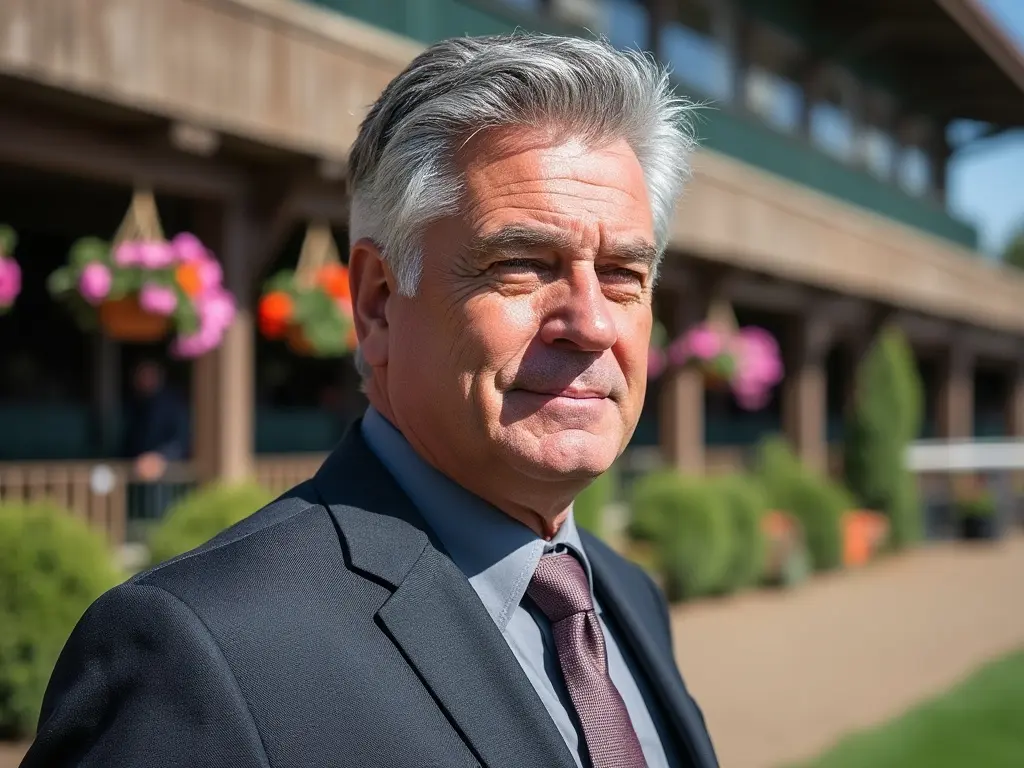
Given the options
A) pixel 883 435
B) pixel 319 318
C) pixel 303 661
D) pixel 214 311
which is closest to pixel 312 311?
pixel 319 318

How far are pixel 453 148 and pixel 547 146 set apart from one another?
129 millimetres

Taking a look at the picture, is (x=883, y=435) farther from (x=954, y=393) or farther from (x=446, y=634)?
(x=446, y=634)

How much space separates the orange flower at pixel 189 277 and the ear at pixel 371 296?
14.1ft

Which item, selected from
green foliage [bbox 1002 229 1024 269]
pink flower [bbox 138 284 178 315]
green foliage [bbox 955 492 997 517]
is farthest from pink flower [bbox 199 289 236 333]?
green foliage [bbox 1002 229 1024 269]

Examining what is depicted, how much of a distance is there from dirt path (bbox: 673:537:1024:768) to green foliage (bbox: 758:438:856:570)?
0.35 meters

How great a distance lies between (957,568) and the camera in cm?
1311

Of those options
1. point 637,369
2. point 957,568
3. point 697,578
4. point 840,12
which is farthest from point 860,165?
point 637,369

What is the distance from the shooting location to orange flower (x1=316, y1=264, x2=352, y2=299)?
6344 millimetres

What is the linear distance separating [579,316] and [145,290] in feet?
14.8

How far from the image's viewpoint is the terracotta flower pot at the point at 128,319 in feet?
18.5

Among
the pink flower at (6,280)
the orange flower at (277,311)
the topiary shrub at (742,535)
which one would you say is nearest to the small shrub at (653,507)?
the topiary shrub at (742,535)

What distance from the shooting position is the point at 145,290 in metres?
5.57

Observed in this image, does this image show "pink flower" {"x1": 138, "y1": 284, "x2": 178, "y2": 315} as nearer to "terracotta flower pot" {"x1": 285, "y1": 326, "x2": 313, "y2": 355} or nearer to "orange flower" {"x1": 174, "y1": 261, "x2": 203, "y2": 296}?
"orange flower" {"x1": 174, "y1": 261, "x2": 203, "y2": 296}

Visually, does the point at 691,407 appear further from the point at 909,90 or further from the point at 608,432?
the point at 909,90
